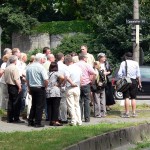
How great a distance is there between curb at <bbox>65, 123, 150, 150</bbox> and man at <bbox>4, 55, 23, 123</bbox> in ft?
11.2

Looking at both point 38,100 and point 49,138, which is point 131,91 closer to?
point 38,100

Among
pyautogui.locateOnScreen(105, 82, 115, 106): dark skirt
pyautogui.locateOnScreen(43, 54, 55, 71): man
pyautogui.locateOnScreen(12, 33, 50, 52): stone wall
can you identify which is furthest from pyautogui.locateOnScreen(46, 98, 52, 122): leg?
pyautogui.locateOnScreen(12, 33, 50, 52): stone wall

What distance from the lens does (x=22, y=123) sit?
57.9 feet

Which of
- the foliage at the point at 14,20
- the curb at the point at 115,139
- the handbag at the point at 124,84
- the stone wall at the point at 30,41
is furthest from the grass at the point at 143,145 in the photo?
the stone wall at the point at 30,41

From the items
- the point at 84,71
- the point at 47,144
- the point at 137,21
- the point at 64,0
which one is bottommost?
the point at 47,144

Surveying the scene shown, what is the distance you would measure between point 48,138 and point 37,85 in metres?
3.31

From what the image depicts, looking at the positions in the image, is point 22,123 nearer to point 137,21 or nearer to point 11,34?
point 137,21

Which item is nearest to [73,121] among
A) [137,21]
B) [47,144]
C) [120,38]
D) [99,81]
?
[99,81]

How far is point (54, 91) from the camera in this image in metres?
17.2

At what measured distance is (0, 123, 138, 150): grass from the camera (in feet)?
40.6

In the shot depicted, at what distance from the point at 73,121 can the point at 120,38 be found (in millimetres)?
27562

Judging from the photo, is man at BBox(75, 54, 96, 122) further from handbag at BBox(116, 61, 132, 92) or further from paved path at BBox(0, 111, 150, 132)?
handbag at BBox(116, 61, 132, 92)

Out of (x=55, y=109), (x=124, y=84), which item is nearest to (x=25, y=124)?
(x=55, y=109)

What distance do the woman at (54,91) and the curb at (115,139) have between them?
7.74 ft
